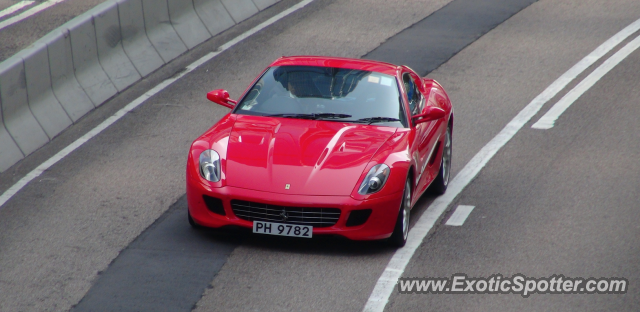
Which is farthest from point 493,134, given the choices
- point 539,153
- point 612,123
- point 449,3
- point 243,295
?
point 449,3

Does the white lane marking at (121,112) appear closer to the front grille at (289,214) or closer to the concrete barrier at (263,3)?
the concrete barrier at (263,3)

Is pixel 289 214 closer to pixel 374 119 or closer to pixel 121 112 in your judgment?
pixel 374 119

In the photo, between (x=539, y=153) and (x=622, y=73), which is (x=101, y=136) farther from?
(x=622, y=73)

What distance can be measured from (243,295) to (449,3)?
1289 cm

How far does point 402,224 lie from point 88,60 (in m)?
6.11

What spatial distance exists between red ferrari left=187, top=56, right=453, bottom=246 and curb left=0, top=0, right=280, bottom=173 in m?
2.76

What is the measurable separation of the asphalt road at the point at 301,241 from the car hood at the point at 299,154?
1.89ft

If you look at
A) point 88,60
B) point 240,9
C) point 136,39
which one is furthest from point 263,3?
point 88,60

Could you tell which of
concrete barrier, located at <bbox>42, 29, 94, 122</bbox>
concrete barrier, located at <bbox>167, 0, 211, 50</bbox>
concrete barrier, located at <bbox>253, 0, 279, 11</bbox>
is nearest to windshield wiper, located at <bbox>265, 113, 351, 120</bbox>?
concrete barrier, located at <bbox>42, 29, 94, 122</bbox>

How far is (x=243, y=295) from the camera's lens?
702 cm

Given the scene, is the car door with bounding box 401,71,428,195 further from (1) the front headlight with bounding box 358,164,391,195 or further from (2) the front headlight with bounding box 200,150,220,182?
(2) the front headlight with bounding box 200,150,220,182

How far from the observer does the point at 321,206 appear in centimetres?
770

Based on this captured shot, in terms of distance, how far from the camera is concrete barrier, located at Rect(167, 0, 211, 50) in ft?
49.6

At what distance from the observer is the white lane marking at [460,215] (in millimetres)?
8805
